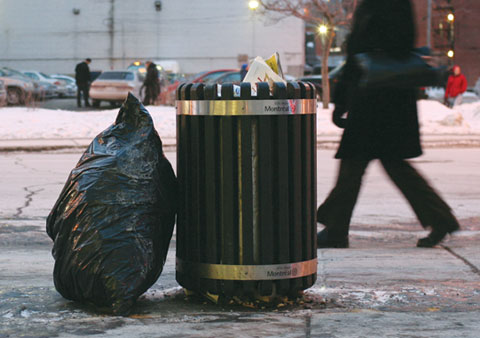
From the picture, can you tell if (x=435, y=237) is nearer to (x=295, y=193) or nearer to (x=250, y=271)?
(x=295, y=193)

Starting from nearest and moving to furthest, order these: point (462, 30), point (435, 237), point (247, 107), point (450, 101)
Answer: point (247, 107), point (435, 237), point (450, 101), point (462, 30)

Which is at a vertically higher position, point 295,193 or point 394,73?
point 394,73

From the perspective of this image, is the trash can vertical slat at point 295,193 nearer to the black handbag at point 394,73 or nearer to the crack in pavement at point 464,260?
the crack in pavement at point 464,260

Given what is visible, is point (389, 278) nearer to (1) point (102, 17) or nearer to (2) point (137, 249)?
(2) point (137, 249)

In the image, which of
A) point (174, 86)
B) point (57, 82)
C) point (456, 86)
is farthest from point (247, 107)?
point (57, 82)

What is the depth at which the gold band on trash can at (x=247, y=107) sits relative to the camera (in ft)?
12.1

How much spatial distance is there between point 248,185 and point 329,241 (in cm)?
192

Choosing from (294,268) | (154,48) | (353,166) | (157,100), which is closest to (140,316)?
(294,268)

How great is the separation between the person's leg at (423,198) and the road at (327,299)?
18 cm

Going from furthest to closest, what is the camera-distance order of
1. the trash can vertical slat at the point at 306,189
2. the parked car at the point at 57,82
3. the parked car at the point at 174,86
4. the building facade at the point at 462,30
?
the building facade at the point at 462,30 < the parked car at the point at 57,82 < the parked car at the point at 174,86 < the trash can vertical slat at the point at 306,189

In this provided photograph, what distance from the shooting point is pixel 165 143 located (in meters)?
14.2

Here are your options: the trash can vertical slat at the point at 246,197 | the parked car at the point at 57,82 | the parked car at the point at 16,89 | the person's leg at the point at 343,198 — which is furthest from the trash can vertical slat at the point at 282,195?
the parked car at the point at 57,82

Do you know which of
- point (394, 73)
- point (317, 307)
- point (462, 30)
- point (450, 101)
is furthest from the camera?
point (462, 30)

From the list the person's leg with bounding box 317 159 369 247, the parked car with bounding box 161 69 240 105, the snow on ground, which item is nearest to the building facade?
the parked car with bounding box 161 69 240 105
